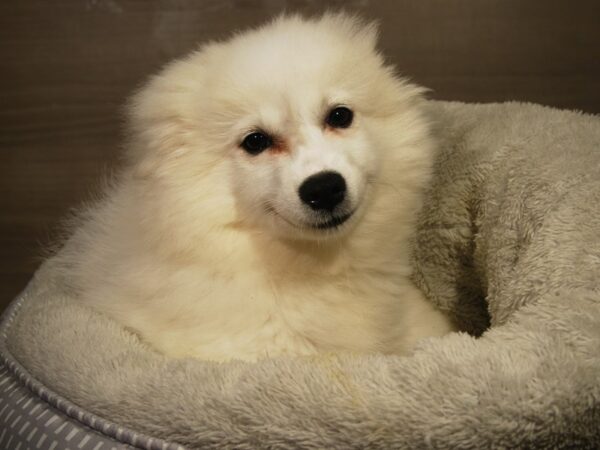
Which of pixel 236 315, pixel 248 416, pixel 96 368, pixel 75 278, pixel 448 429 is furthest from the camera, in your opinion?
pixel 75 278

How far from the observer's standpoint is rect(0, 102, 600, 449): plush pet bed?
87 cm

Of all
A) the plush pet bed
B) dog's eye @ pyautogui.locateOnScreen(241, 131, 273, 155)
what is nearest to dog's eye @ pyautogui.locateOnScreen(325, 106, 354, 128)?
dog's eye @ pyautogui.locateOnScreen(241, 131, 273, 155)

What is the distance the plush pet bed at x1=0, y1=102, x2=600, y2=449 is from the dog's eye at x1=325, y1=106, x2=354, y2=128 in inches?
17.6

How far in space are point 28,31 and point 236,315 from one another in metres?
1.53

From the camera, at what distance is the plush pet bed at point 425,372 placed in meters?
0.87

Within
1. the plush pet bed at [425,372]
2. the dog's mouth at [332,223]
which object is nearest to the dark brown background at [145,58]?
the plush pet bed at [425,372]

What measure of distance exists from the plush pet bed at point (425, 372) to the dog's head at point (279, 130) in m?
0.30

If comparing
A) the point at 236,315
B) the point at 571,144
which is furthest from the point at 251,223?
the point at 571,144

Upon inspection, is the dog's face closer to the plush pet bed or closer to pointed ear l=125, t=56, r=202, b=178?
pointed ear l=125, t=56, r=202, b=178

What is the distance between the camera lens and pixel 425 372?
935 millimetres

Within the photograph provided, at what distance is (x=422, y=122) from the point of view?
1.52 meters

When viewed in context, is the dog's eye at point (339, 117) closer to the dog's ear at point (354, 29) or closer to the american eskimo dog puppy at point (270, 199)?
the american eskimo dog puppy at point (270, 199)

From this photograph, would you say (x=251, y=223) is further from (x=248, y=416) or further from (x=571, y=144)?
(x=571, y=144)

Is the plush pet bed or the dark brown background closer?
the plush pet bed
